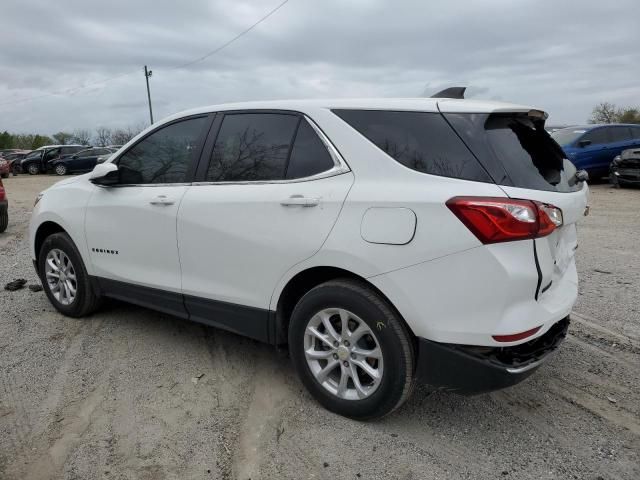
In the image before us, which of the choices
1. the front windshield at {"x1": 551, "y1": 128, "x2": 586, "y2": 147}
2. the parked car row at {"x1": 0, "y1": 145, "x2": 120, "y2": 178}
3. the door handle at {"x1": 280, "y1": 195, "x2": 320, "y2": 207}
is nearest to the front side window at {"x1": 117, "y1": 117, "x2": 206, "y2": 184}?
the door handle at {"x1": 280, "y1": 195, "x2": 320, "y2": 207}

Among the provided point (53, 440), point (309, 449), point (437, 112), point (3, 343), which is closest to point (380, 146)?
point (437, 112)

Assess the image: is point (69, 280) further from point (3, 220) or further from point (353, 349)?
point (3, 220)

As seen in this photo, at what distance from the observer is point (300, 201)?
9.63 ft

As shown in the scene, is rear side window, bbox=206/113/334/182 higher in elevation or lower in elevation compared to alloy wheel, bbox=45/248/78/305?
higher

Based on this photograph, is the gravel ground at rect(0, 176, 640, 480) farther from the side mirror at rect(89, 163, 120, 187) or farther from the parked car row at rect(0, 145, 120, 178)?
the parked car row at rect(0, 145, 120, 178)

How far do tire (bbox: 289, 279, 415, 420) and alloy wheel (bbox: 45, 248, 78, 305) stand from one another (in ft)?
8.01

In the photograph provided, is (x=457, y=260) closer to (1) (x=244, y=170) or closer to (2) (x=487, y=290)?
(2) (x=487, y=290)

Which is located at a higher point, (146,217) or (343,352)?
(146,217)

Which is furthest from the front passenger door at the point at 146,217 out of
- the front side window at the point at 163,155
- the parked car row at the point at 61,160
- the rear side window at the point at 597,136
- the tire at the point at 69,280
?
the parked car row at the point at 61,160

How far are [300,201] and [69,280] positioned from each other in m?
2.69

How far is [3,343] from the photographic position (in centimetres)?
419

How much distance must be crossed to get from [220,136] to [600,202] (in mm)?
10395

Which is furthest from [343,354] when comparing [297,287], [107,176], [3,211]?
[3,211]

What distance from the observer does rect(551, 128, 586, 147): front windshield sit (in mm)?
14172
